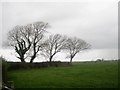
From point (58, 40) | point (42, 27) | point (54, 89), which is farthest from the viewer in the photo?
point (58, 40)

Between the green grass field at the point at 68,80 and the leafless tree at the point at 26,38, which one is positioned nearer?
the green grass field at the point at 68,80

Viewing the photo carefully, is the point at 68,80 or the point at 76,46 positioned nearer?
the point at 68,80

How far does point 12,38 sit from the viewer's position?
51156mm

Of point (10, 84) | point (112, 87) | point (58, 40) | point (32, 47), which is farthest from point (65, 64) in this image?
point (10, 84)

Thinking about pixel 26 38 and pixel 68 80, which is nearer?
pixel 68 80

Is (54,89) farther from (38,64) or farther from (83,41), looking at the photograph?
(83,41)

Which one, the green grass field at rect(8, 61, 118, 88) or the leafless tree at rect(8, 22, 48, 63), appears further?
the leafless tree at rect(8, 22, 48, 63)

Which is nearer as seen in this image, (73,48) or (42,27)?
(42,27)

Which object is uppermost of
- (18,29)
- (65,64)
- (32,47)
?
(18,29)

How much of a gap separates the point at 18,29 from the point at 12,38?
2.53 meters

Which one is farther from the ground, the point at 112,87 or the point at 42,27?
the point at 42,27

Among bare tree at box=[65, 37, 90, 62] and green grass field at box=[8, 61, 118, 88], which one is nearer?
green grass field at box=[8, 61, 118, 88]

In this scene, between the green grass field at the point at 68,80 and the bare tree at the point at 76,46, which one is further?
the bare tree at the point at 76,46

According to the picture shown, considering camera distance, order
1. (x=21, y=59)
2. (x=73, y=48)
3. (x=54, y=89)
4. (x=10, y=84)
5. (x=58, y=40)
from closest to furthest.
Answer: (x=10, y=84) < (x=54, y=89) < (x=21, y=59) < (x=58, y=40) < (x=73, y=48)
